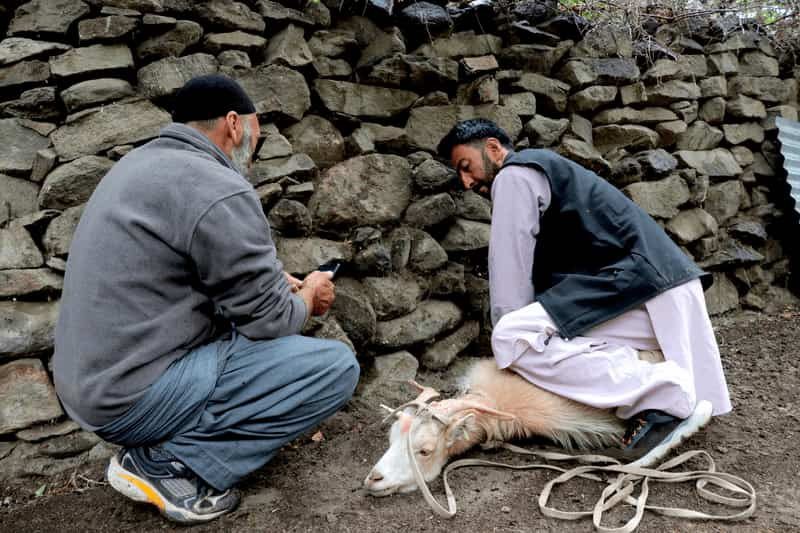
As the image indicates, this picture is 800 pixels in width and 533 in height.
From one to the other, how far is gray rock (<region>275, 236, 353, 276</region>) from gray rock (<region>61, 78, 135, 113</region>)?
1.05 m

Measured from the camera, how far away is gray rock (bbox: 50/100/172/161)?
279 centimetres

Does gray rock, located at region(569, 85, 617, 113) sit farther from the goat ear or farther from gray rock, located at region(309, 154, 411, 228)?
the goat ear

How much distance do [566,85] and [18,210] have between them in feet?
11.4

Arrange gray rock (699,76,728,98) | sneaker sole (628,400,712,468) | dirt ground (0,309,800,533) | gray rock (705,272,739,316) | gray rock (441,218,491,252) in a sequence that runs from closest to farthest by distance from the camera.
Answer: dirt ground (0,309,800,533) → sneaker sole (628,400,712,468) → gray rock (441,218,491,252) → gray rock (705,272,739,316) → gray rock (699,76,728,98)

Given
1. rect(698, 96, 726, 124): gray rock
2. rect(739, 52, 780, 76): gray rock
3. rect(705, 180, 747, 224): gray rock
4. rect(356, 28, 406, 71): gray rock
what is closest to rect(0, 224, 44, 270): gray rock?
rect(356, 28, 406, 71): gray rock

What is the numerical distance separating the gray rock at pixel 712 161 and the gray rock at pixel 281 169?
3.11 meters

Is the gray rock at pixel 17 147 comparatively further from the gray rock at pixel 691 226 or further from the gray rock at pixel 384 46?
the gray rock at pixel 691 226

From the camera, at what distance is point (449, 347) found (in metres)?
3.57

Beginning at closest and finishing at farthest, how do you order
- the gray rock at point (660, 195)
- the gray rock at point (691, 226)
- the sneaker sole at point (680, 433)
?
the sneaker sole at point (680, 433) < the gray rock at point (660, 195) < the gray rock at point (691, 226)

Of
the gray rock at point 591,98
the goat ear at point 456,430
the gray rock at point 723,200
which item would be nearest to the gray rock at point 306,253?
A: the goat ear at point 456,430

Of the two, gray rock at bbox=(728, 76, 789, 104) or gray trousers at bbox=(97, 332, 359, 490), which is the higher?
gray rock at bbox=(728, 76, 789, 104)

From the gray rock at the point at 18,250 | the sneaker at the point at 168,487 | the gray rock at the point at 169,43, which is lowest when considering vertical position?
the sneaker at the point at 168,487

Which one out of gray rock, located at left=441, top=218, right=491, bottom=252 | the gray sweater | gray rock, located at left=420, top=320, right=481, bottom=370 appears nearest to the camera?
the gray sweater

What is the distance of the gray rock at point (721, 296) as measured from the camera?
4715 millimetres
